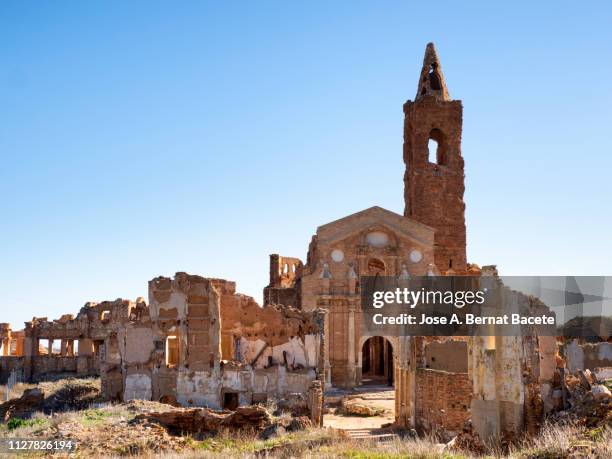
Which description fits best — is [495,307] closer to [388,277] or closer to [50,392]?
[50,392]

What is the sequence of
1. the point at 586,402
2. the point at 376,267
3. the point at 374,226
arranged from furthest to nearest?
the point at 376,267
the point at 374,226
the point at 586,402

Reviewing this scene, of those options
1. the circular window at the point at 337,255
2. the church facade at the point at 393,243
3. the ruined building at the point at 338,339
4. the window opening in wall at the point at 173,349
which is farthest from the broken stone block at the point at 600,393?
the circular window at the point at 337,255

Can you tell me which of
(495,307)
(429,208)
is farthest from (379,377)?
(495,307)

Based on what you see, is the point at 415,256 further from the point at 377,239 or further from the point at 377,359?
the point at 377,359

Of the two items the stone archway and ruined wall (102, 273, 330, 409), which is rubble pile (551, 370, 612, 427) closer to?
ruined wall (102, 273, 330, 409)

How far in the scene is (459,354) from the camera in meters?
23.2

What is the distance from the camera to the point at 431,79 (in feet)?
151

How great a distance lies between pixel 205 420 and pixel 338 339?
18.6m

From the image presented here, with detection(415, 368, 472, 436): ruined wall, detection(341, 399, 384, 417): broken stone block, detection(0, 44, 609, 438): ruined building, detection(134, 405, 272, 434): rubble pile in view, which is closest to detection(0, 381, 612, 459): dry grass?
detection(134, 405, 272, 434): rubble pile

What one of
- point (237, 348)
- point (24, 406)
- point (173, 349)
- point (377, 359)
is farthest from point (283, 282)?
point (24, 406)

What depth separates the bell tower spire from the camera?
44875 millimetres

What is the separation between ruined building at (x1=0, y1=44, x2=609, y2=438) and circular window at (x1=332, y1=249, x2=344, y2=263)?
4.4 inches

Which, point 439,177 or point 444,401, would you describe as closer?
point 444,401

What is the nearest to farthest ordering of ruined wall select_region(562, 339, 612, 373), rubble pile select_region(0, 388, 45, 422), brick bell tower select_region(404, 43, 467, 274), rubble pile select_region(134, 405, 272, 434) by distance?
rubble pile select_region(134, 405, 272, 434)
rubble pile select_region(0, 388, 45, 422)
ruined wall select_region(562, 339, 612, 373)
brick bell tower select_region(404, 43, 467, 274)
